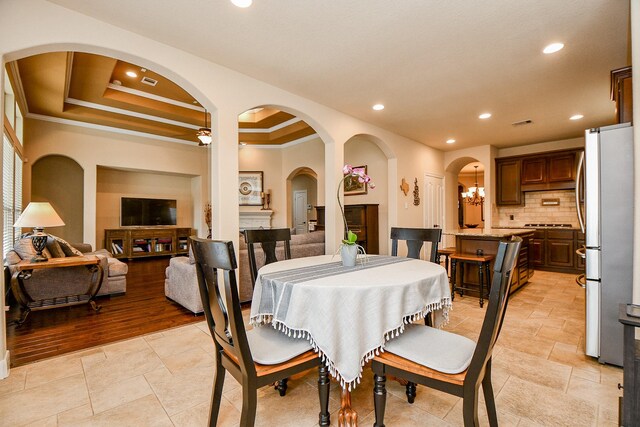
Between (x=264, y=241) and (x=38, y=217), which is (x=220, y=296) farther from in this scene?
(x=38, y=217)

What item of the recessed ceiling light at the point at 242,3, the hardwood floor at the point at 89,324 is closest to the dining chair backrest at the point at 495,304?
the recessed ceiling light at the point at 242,3

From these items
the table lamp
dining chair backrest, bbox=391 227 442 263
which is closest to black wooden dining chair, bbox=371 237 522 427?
dining chair backrest, bbox=391 227 442 263

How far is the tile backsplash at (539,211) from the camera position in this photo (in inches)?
252

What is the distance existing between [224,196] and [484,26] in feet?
9.38

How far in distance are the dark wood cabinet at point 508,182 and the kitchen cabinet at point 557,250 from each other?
3.04ft

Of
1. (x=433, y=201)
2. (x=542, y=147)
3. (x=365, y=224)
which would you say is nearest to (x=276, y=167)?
(x=365, y=224)

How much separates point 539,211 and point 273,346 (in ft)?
24.4

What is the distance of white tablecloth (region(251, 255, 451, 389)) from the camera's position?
145 cm

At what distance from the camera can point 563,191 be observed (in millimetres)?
6477

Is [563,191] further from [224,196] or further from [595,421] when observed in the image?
[224,196]

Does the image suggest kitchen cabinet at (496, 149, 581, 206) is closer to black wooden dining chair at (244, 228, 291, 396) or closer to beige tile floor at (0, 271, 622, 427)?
beige tile floor at (0, 271, 622, 427)

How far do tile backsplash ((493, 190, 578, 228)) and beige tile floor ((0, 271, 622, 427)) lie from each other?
487cm

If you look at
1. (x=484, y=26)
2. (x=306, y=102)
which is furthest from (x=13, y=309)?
(x=484, y=26)

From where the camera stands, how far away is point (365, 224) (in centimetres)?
587
